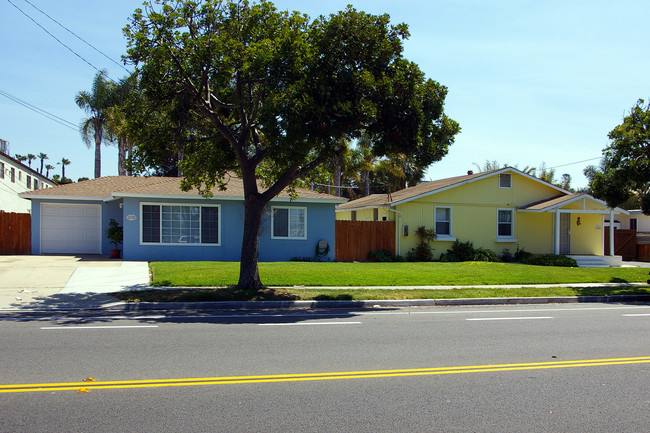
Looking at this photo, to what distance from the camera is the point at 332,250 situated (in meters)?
23.4

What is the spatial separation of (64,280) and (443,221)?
17.7 metres

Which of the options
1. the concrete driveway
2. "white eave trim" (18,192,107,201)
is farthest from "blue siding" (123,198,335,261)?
"white eave trim" (18,192,107,201)

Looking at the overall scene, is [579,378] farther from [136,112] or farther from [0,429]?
[136,112]

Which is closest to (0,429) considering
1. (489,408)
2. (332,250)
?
(489,408)

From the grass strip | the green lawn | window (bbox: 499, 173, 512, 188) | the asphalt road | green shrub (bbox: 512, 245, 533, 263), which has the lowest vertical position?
the asphalt road

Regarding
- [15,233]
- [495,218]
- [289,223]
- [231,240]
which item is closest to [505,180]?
[495,218]

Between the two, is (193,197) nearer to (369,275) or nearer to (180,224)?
(180,224)

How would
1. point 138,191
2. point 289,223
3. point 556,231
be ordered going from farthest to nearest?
point 556,231
point 289,223
point 138,191

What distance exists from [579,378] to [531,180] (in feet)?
75.1

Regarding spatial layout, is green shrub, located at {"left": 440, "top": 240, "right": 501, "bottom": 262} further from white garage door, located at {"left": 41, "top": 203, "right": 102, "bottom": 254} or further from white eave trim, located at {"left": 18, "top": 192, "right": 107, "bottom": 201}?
white garage door, located at {"left": 41, "top": 203, "right": 102, "bottom": 254}

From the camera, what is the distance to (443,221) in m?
26.2

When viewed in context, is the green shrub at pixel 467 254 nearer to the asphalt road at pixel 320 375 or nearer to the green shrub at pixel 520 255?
the green shrub at pixel 520 255

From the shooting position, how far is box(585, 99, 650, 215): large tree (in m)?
16.7

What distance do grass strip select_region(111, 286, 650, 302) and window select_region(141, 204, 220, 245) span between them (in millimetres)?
8571
